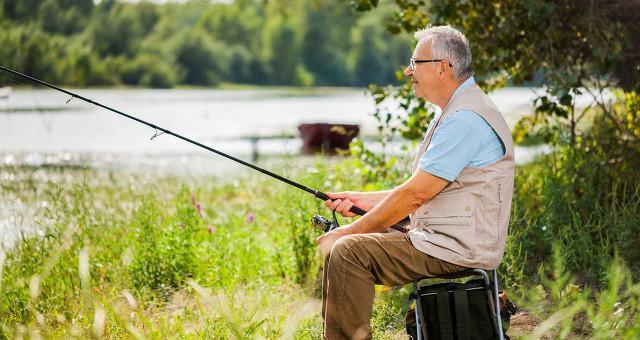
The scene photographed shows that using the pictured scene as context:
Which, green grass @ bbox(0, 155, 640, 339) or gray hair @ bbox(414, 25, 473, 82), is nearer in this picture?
gray hair @ bbox(414, 25, 473, 82)

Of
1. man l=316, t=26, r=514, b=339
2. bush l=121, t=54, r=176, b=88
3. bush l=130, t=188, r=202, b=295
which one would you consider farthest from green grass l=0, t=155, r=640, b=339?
bush l=121, t=54, r=176, b=88

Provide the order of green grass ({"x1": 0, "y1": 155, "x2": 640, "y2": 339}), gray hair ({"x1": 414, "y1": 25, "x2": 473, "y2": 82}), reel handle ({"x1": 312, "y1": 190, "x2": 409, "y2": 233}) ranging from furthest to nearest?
green grass ({"x1": 0, "y1": 155, "x2": 640, "y2": 339}), reel handle ({"x1": 312, "y1": 190, "x2": 409, "y2": 233}), gray hair ({"x1": 414, "y1": 25, "x2": 473, "y2": 82})

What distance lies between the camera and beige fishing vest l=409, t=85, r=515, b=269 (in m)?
3.15

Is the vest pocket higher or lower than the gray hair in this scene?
lower

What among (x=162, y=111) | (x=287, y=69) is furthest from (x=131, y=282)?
(x=287, y=69)

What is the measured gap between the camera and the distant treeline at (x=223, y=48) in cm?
4464

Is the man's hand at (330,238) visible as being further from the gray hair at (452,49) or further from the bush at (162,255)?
the bush at (162,255)

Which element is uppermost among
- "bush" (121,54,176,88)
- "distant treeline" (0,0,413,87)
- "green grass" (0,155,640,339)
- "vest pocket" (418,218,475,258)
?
"distant treeline" (0,0,413,87)

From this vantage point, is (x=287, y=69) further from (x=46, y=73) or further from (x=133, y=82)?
(x=46, y=73)

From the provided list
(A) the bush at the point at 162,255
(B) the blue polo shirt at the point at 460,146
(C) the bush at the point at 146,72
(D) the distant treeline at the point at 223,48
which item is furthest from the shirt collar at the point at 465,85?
(C) the bush at the point at 146,72

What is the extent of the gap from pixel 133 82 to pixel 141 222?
173 feet

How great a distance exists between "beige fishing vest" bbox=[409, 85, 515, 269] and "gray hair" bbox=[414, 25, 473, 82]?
0.11 m

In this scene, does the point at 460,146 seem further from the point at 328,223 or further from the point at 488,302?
the point at 328,223

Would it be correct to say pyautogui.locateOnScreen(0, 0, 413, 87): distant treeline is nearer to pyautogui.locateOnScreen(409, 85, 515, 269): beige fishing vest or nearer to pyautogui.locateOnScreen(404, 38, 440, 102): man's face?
pyautogui.locateOnScreen(404, 38, 440, 102): man's face
